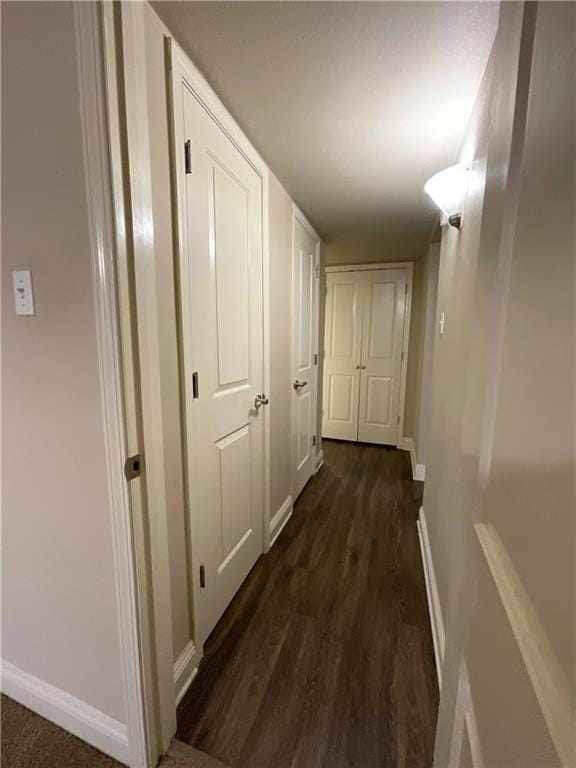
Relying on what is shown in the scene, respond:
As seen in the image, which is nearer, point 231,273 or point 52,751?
point 52,751

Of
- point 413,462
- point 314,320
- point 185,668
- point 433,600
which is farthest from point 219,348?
point 413,462

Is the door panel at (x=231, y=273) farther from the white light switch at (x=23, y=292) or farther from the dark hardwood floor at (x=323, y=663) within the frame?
the dark hardwood floor at (x=323, y=663)

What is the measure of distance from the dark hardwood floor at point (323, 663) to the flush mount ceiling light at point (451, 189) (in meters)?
1.83

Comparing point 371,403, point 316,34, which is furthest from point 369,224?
point 371,403

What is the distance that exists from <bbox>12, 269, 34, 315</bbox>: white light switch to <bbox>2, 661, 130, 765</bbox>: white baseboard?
3.98ft

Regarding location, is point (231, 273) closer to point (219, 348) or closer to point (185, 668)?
point (219, 348)

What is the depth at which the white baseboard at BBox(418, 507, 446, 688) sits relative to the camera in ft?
4.05

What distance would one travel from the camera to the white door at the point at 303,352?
2266mm

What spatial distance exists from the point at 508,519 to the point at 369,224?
2.52 m

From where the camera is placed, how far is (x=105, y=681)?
3.09 ft

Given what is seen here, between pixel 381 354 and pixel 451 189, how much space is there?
2406mm

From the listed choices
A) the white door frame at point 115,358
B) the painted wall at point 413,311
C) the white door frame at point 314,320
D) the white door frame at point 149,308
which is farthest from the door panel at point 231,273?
the painted wall at point 413,311

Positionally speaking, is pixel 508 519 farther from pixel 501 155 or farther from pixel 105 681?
pixel 105 681

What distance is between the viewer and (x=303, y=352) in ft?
8.27
